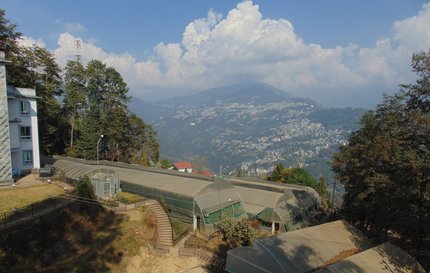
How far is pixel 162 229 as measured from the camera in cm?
2666

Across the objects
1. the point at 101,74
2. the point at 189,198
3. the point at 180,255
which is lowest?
the point at 180,255

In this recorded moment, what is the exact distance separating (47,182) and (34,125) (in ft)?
27.6

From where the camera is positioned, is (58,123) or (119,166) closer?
(119,166)

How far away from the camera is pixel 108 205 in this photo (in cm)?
2723

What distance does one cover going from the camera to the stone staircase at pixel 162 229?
25.1 m

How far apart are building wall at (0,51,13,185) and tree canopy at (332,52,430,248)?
101 feet

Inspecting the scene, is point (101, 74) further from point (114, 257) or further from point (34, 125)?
point (114, 257)

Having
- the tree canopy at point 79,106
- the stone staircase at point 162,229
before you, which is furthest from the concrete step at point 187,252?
the tree canopy at point 79,106

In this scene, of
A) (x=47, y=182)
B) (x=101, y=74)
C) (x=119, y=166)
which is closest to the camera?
(x=47, y=182)

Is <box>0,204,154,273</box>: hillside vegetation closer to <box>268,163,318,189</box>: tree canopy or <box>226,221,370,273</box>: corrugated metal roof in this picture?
<box>226,221,370,273</box>: corrugated metal roof

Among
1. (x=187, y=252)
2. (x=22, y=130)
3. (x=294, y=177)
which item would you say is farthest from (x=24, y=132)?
(x=294, y=177)

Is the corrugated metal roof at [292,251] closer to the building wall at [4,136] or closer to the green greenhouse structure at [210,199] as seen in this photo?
the green greenhouse structure at [210,199]

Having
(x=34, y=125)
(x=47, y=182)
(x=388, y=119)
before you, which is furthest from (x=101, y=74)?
(x=388, y=119)

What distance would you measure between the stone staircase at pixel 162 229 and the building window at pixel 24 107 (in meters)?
19.2
